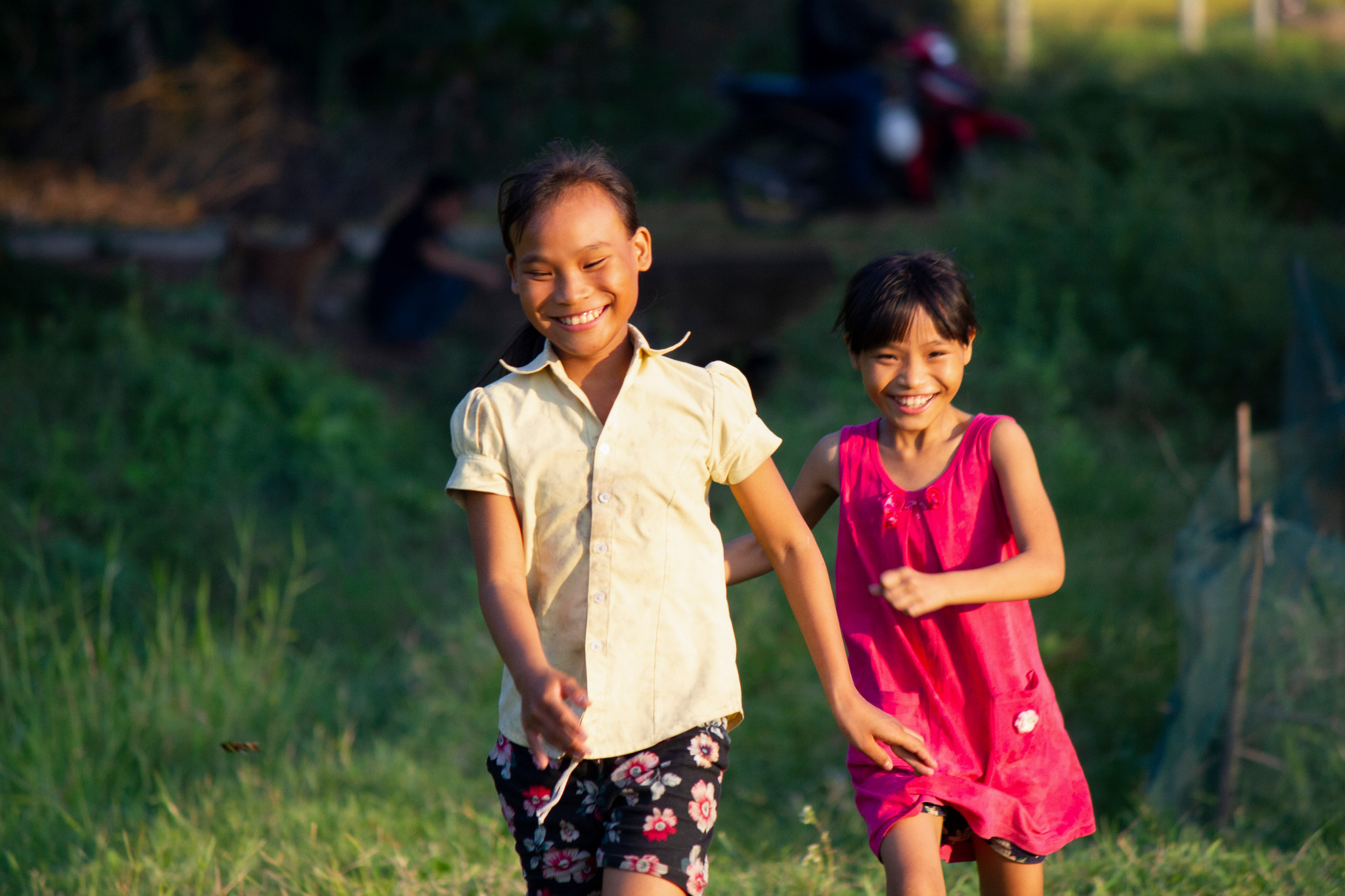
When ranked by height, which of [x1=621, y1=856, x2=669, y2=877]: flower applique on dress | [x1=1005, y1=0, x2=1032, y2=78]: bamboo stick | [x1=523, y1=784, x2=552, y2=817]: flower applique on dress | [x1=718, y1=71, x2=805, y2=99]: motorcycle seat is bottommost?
[x1=621, y1=856, x2=669, y2=877]: flower applique on dress

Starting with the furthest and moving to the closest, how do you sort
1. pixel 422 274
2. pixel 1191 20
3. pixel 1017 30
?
pixel 1191 20, pixel 1017 30, pixel 422 274

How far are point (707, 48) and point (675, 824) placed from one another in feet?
33.5

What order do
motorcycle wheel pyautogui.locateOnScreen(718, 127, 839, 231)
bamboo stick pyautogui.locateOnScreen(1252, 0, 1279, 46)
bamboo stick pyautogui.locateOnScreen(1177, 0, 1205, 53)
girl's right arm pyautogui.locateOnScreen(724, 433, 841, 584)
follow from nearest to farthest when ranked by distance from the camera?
girl's right arm pyautogui.locateOnScreen(724, 433, 841, 584) < motorcycle wheel pyautogui.locateOnScreen(718, 127, 839, 231) < bamboo stick pyautogui.locateOnScreen(1177, 0, 1205, 53) < bamboo stick pyautogui.locateOnScreen(1252, 0, 1279, 46)

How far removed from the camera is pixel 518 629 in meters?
1.79

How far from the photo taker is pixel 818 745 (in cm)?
407

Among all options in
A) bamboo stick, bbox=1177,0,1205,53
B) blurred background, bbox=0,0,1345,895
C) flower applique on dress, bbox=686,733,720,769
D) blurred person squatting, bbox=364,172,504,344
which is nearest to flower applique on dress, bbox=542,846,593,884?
flower applique on dress, bbox=686,733,720,769

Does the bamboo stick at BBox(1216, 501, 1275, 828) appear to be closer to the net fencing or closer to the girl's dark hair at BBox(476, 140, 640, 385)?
the net fencing

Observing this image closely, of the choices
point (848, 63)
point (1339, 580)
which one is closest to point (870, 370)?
point (1339, 580)

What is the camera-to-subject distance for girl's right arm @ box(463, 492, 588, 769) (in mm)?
1652

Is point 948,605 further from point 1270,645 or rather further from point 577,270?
point 1270,645

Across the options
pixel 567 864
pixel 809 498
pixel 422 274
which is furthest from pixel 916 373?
pixel 422 274

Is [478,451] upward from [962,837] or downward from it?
upward

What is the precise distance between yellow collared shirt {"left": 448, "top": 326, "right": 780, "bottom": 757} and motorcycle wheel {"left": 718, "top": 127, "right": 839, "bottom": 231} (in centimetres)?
610

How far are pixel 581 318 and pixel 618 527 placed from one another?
1.10 ft
